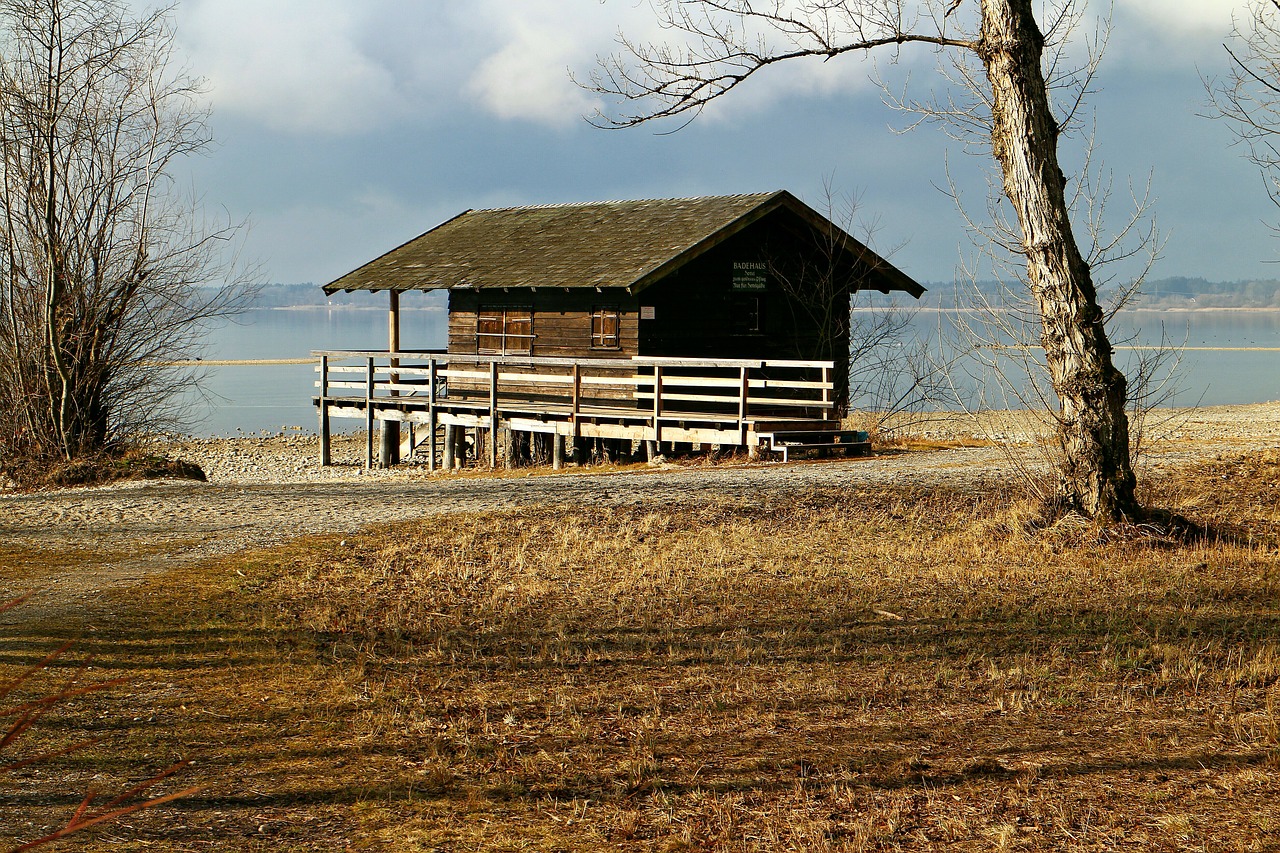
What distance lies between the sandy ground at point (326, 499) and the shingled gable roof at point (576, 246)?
4.29 metres

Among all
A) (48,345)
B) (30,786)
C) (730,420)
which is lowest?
(30,786)

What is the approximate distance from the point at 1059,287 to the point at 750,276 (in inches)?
561

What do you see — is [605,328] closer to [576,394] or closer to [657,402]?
[576,394]

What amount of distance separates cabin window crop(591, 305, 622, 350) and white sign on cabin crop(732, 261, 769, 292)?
9.20 feet

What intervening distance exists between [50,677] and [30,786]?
2043 millimetres

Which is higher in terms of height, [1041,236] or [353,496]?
[1041,236]

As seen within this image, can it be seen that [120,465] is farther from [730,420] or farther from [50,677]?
[50,677]

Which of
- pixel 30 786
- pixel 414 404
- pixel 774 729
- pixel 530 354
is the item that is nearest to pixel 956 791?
pixel 774 729

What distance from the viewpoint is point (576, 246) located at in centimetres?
2614

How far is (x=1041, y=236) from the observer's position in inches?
443

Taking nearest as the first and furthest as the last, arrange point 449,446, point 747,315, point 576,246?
point 747,315
point 576,246
point 449,446

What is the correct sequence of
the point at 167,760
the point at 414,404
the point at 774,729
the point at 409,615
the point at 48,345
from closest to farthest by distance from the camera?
the point at 167,760 → the point at 774,729 → the point at 409,615 → the point at 48,345 → the point at 414,404

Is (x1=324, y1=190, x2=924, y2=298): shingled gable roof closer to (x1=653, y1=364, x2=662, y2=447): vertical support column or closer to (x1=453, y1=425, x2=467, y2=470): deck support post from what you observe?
(x1=653, y1=364, x2=662, y2=447): vertical support column

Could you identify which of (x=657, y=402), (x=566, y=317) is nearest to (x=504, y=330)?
(x=566, y=317)
